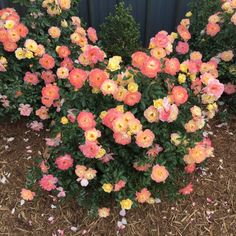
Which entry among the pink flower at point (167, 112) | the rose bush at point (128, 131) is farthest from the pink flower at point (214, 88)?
the pink flower at point (167, 112)

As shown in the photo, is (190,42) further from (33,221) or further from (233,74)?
(33,221)

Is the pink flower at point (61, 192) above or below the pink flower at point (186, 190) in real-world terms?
above

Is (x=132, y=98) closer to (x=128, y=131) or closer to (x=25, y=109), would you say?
(x=128, y=131)

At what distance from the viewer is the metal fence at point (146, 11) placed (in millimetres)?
3992

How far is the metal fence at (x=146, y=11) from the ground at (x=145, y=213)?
5.70 ft

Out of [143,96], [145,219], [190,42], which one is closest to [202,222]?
[145,219]

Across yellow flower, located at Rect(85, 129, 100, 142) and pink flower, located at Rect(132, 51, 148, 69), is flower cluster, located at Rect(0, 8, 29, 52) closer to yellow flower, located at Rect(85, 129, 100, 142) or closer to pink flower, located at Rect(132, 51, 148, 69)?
pink flower, located at Rect(132, 51, 148, 69)

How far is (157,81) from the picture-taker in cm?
256

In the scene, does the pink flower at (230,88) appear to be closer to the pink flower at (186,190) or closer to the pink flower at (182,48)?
the pink flower at (182,48)

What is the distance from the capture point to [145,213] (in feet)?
9.31

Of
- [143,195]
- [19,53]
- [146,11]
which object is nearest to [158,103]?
[143,195]

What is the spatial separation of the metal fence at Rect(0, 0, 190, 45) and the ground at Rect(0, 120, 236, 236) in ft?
5.70

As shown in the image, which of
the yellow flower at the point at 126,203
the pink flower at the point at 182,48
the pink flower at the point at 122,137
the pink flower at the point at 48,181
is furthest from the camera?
the pink flower at the point at 182,48

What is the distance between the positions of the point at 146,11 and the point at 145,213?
A: 86.9 inches
